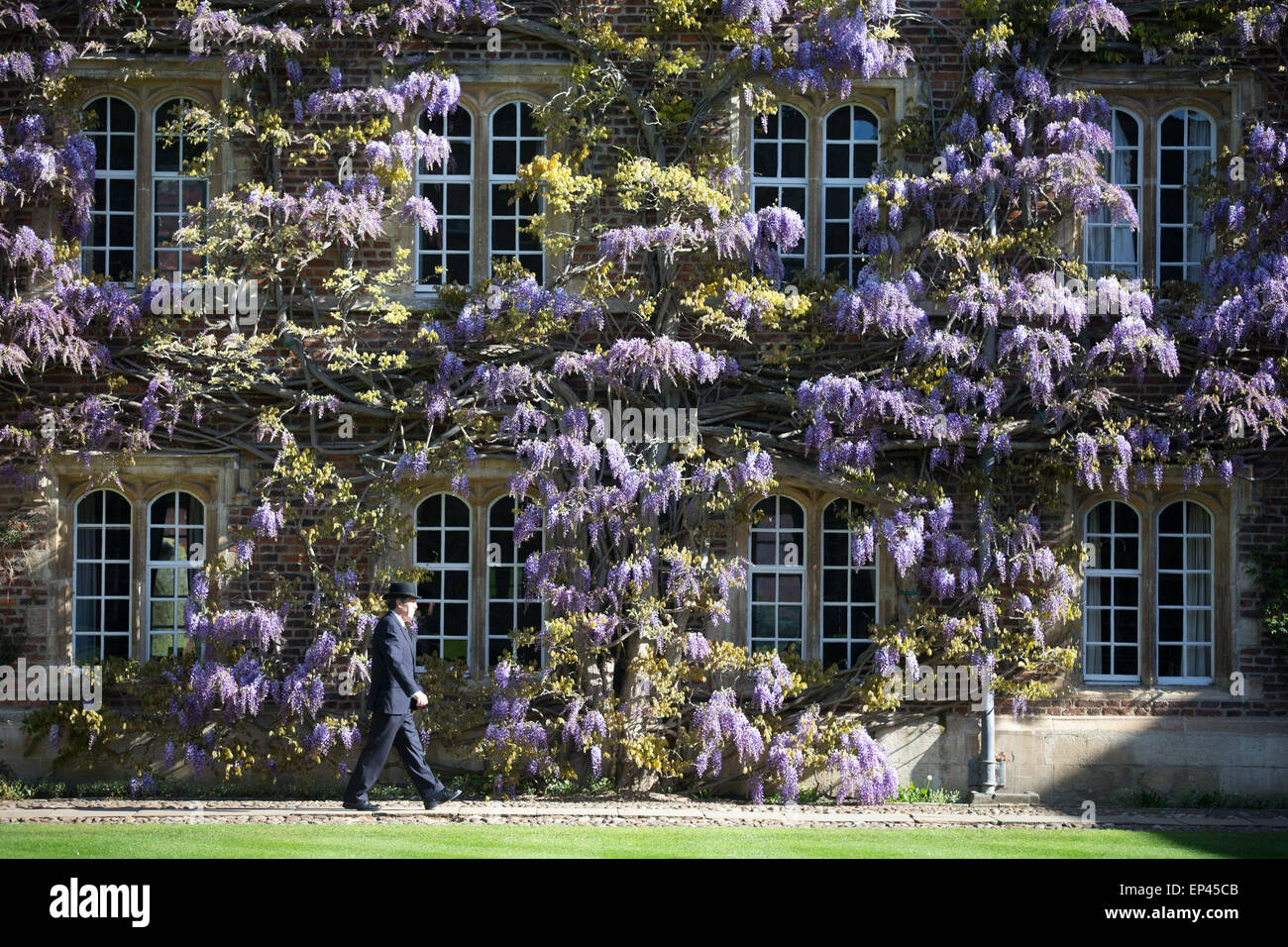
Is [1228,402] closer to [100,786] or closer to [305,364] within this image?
[305,364]

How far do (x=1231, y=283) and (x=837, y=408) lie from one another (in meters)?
3.42

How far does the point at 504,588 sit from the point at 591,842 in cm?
419

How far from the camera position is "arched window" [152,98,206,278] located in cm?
1234

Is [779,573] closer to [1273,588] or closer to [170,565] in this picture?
[1273,588]

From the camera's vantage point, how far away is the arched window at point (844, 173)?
1238 cm

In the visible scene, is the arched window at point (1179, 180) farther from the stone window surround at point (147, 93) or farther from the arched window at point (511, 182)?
the stone window surround at point (147, 93)

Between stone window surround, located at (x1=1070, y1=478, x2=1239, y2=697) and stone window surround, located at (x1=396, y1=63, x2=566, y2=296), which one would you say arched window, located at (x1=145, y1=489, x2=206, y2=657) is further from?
stone window surround, located at (x1=1070, y1=478, x2=1239, y2=697)

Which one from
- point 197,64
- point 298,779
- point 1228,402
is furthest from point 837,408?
point 197,64

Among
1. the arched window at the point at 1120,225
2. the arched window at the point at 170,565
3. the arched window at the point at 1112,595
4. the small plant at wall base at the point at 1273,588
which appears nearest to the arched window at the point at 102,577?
the arched window at the point at 170,565

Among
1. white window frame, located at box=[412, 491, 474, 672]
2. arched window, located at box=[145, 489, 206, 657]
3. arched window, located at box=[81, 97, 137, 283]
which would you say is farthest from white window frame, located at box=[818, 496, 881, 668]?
arched window, located at box=[81, 97, 137, 283]

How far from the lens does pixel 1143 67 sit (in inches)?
483

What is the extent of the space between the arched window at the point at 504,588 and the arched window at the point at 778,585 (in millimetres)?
1826

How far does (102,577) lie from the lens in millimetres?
12219

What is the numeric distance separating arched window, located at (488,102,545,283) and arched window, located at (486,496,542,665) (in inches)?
81.5
